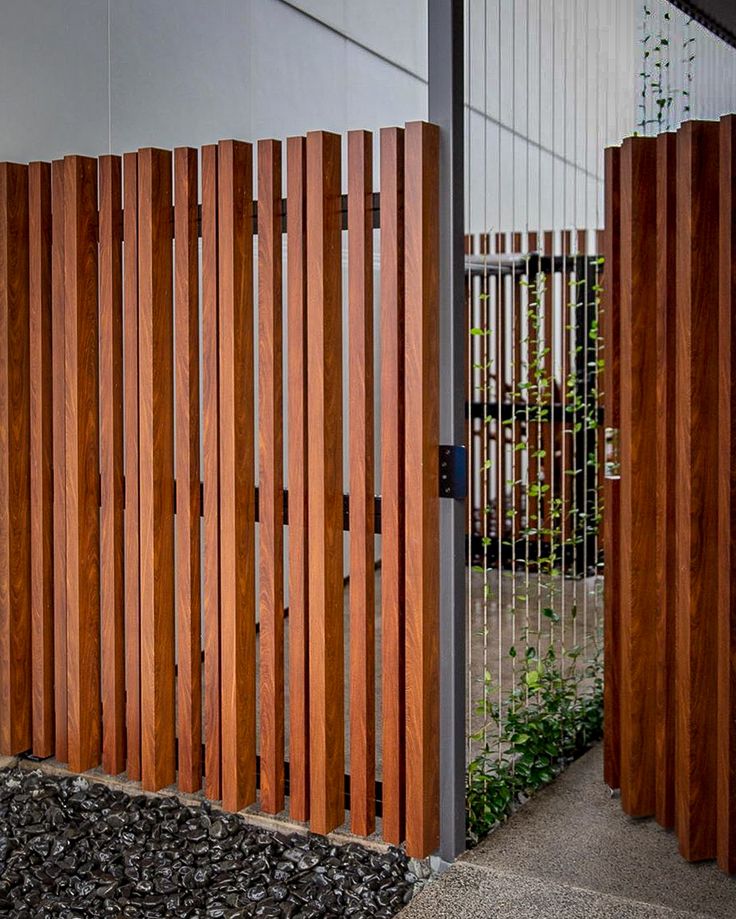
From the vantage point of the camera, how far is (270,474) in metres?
3.28

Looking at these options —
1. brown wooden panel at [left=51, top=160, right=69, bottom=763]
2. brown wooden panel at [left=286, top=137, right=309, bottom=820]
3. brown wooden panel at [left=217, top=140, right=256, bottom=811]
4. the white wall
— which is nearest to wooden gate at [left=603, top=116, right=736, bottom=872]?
brown wooden panel at [left=286, top=137, right=309, bottom=820]

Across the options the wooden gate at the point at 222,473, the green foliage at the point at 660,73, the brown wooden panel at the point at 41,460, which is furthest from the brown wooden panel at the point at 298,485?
the green foliage at the point at 660,73

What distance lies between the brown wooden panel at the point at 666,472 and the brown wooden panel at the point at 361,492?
2.69 ft

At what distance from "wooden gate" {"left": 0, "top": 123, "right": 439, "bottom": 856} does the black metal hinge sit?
0.09 ft

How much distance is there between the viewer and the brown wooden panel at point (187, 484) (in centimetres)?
342

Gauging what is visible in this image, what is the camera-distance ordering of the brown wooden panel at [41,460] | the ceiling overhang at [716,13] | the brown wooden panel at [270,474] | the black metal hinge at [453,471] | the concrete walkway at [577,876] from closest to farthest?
the ceiling overhang at [716,13] < the concrete walkway at [577,876] < the black metal hinge at [453,471] < the brown wooden panel at [270,474] < the brown wooden panel at [41,460]

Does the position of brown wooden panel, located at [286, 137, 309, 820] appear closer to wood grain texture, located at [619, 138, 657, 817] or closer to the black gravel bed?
the black gravel bed

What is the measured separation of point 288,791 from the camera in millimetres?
3430

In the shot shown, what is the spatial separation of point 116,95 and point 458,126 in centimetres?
220

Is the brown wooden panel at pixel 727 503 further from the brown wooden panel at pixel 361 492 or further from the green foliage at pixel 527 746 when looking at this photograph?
the brown wooden panel at pixel 361 492

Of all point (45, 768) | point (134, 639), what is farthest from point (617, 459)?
point (45, 768)

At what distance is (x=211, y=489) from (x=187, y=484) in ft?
0.34

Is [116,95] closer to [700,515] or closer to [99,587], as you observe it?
[99,587]

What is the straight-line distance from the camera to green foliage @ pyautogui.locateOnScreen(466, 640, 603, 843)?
331 cm
